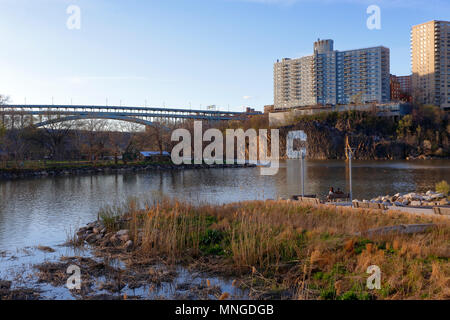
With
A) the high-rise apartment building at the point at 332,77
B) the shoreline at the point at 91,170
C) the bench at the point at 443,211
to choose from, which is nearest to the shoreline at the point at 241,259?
Result: the bench at the point at 443,211

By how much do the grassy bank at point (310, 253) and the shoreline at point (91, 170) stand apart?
3448cm

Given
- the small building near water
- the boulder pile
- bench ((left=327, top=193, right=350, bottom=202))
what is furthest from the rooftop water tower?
the boulder pile

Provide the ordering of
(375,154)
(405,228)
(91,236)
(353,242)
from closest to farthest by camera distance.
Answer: (353,242)
(405,228)
(91,236)
(375,154)

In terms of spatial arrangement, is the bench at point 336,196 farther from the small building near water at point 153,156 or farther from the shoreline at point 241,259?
the small building near water at point 153,156

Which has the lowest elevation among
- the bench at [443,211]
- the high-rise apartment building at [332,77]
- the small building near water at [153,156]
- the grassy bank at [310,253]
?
the grassy bank at [310,253]

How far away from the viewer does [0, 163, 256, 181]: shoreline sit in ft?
134

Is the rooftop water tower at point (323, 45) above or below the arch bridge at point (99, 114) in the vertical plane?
above

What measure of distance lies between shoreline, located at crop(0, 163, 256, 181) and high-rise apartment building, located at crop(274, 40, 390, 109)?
221ft

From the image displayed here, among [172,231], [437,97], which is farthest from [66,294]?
[437,97]

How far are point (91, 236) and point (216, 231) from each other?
4.10 meters

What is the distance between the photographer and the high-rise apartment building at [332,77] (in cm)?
12206

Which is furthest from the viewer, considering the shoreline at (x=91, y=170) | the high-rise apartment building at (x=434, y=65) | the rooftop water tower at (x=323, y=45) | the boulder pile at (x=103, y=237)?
the rooftop water tower at (x=323, y=45)

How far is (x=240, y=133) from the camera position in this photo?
85.8m
